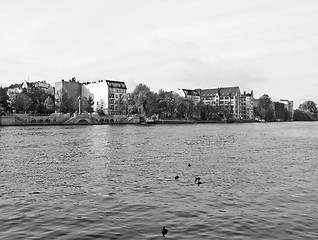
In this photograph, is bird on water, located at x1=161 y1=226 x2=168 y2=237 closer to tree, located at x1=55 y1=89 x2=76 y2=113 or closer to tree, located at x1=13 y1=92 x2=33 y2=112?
tree, located at x1=13 y1=92 x2=33 y2=112

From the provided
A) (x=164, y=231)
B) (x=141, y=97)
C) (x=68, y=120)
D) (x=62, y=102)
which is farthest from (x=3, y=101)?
(x=164, y=231)

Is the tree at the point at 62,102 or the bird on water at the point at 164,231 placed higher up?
the tree at the point at 62,102

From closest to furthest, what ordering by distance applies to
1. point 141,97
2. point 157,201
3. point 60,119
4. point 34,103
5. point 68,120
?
1. point 157,201
2. point 60,119
3. point 68,120
4. point 34,103
5. point 141,97

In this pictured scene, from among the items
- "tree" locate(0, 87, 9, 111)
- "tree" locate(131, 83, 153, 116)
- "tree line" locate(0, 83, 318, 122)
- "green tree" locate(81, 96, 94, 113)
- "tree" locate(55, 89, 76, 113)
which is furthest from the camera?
"green tree" locate(81, 96, 94, 113)

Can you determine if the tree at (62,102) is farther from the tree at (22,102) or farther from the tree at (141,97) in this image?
the tree at (141,97)

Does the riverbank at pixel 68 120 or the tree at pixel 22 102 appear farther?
the tree at pixel 22 102

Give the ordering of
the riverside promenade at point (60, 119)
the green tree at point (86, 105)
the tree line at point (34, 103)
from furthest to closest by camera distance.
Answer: the green tree at point (86, 105) → the tree line at point (34, 103) → the riverside promenade at point (60, 119)

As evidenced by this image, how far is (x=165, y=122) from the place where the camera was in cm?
18712

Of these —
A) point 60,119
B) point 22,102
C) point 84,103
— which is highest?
point 84,103

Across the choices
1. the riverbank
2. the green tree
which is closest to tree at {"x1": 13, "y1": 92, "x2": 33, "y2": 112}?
the riverbank

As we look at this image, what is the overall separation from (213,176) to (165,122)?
16146 cm

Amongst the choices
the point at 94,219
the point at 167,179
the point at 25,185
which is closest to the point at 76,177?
the point at 25,185

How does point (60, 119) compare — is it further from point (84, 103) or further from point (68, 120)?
point (84, 103)

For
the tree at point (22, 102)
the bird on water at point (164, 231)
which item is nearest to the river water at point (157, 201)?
the bird on water at point (164, 231)
